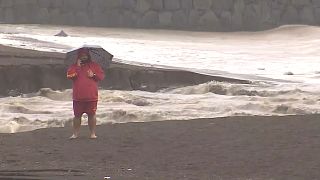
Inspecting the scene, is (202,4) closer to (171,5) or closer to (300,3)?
(171,5)

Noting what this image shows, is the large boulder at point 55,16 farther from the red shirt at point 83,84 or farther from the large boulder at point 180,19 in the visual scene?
the red shirt at point 83,84

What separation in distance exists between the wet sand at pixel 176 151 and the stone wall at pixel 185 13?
15.9 metres

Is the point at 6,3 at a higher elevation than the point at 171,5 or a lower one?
lower

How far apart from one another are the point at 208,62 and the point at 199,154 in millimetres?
8828

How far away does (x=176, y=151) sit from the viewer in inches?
295

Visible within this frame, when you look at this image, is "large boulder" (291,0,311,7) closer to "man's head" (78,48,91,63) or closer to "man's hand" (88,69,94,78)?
"man's head" (78,48,91,63)

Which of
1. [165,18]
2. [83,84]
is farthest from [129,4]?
[83,84]

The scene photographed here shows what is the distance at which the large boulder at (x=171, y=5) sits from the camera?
25422 millimetres

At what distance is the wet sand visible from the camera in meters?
6.39

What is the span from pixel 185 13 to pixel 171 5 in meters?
0.55

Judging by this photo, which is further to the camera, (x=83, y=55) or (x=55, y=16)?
(x=55, y=16)

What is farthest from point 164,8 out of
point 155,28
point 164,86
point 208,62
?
point 164,86

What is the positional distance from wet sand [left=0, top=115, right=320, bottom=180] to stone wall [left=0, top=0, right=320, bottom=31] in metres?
15.9

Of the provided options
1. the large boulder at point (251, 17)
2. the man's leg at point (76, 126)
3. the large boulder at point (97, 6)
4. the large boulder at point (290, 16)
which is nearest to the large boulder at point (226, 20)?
the large boulder at point (251, 17)
